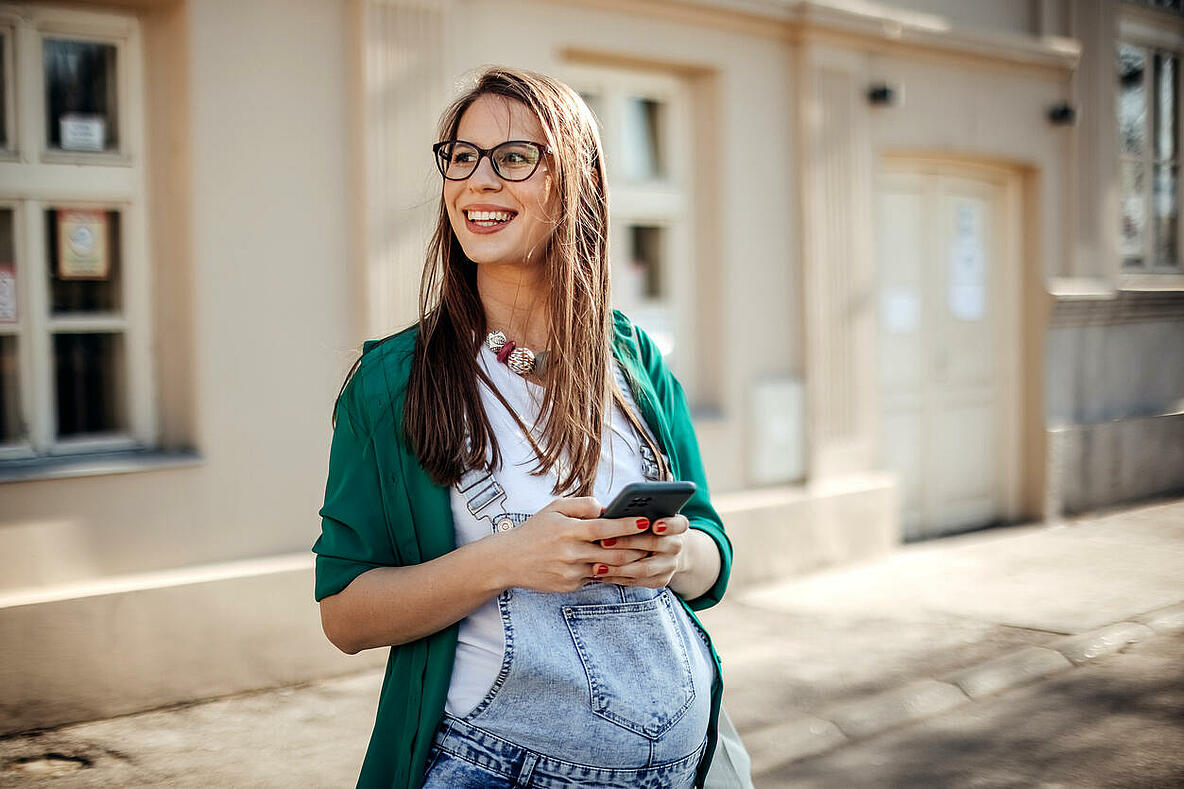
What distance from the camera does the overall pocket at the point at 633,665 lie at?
1.70m

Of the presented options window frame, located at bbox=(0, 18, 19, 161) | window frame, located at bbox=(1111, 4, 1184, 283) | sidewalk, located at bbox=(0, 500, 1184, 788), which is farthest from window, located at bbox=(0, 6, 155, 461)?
window frame, located at bbox=(1111, 4, 1184, 283)

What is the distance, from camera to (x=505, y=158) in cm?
190

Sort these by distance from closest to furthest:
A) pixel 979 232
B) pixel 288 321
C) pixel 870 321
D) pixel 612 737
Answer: pixel 612 737
pixel 288 321
pixel 870 321
pixel 979 232

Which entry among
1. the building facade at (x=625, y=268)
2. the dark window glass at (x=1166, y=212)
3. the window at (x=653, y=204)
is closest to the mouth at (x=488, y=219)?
the building facade at (x=625, y=268)

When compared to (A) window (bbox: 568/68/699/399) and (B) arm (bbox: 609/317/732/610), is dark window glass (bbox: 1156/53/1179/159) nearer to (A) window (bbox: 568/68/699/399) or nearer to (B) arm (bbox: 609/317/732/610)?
(A) window (bbox: 568/68/699/399)

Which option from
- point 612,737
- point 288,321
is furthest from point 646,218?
point 612,737

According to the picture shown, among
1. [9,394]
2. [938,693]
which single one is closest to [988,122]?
[938,693]

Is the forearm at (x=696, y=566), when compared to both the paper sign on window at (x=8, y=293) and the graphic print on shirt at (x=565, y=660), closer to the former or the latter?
the graphic print on shirt at (x=565, y=660)

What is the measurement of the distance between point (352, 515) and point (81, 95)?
12.8ft

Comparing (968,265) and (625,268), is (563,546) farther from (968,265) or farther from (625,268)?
(968,265)

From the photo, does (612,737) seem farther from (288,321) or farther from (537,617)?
(288,321)

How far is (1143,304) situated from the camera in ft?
31.9

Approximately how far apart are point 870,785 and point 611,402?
2.73 metres

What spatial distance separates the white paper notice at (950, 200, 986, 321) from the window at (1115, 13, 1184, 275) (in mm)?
1839
